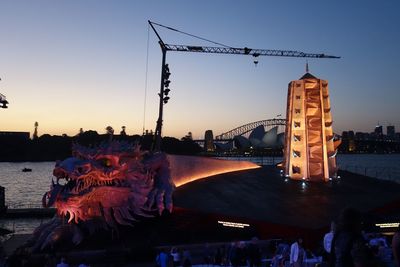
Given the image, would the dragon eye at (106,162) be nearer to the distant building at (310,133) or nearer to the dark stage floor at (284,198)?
the dark stage floor at (284,198)

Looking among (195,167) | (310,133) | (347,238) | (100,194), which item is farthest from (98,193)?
(310,133)

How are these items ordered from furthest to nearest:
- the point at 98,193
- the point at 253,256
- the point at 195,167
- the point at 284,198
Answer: the point at 195,167
the point at 284,198
the point at 98,193
the point at 253,256

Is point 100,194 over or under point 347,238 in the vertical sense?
under

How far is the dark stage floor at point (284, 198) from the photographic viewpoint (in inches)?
933

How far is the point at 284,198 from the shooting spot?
2831cm

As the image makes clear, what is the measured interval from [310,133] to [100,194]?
2186 centimetres

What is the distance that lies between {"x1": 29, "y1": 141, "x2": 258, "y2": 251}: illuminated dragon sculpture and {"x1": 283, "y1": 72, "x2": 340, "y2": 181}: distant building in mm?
17576

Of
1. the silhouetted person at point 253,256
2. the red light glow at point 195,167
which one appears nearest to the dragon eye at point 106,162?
the red light glow at point 195,167

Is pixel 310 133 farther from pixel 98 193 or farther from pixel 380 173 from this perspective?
pixel 380 173

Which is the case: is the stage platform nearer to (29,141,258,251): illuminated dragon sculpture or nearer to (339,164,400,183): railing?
(29,141,258,251): illuminated dragon sculpture

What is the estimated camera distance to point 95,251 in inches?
793

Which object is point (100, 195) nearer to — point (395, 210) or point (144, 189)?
point (144, 189)

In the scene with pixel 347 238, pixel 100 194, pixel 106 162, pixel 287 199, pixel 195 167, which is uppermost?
pixel 106 162

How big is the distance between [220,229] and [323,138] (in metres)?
16.7
